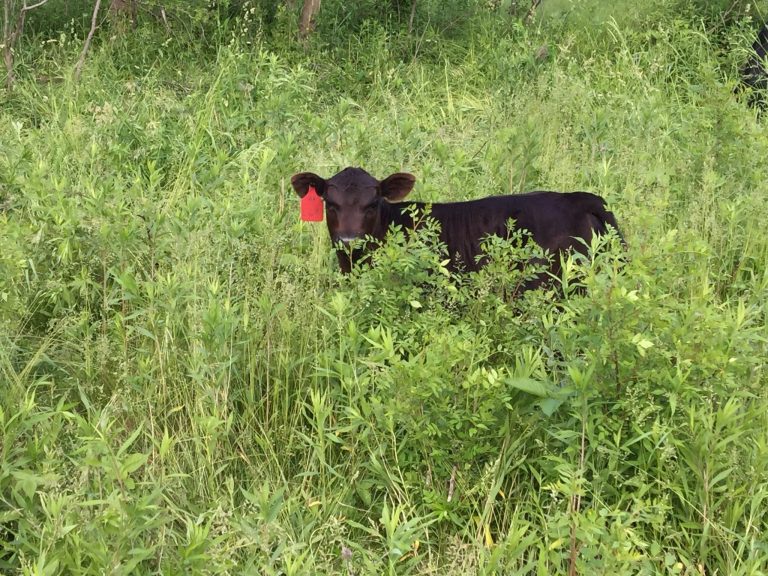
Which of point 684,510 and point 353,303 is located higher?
point 353,303

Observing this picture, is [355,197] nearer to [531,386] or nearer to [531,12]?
[531,386]

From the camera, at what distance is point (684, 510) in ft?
9.52

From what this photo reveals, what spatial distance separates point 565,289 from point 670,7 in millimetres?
7036

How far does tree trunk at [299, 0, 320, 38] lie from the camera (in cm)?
888

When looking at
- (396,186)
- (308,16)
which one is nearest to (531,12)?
(308,16)

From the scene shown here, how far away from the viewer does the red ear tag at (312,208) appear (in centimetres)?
470

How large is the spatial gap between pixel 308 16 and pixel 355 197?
4892 mm

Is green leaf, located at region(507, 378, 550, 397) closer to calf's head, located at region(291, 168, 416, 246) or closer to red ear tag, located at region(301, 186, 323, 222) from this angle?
calf's head, located at region(291, 168, 416, 246)

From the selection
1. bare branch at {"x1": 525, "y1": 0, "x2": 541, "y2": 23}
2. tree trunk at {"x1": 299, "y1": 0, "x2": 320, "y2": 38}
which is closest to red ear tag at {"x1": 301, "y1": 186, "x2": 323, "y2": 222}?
tree trunk at {"x1": 299, "y1": 0, "x2": 320, "y2": 38}

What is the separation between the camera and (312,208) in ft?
15.5

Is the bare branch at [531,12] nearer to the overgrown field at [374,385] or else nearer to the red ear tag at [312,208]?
the overgrown field at [374,385]

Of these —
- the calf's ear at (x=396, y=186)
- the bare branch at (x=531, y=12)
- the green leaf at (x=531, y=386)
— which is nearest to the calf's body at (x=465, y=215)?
the calf's ear at (x=396, y=186)

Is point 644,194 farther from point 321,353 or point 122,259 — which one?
point 122,259

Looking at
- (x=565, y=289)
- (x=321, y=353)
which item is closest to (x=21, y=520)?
(x=321, y=353)
